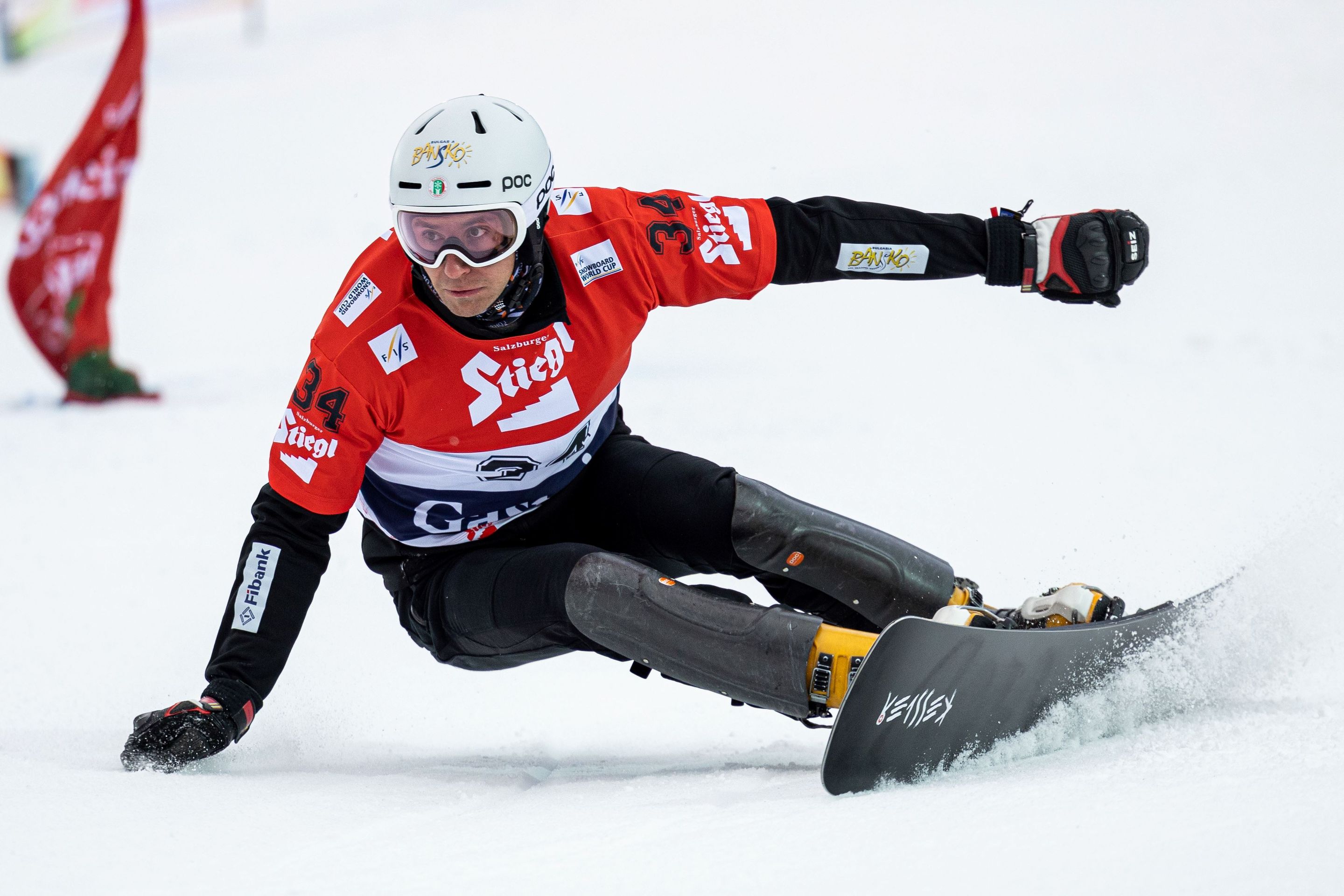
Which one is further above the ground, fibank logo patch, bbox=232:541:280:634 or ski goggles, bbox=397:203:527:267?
ski goggles, bbox=397:203:527:267

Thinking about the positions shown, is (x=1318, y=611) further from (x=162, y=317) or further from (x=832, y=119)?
(x=832, y=119)

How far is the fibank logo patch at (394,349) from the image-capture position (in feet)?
8.39

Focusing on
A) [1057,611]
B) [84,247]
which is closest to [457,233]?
[1057,611]

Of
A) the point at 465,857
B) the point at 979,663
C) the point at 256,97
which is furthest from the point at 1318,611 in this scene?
the point at 256,97

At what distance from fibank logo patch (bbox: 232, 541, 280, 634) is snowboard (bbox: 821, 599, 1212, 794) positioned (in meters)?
1.19

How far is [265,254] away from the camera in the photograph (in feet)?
38.1

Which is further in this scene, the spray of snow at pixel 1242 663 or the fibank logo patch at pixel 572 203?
the fibank logo patch at pixel 572 203

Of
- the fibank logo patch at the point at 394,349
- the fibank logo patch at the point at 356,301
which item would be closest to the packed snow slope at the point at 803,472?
the fibank logo patch at the point at 394,349

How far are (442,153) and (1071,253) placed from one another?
1344 millimetres

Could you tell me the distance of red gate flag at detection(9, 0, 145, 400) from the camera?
7.29 m

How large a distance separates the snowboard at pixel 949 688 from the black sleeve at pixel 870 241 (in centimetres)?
89

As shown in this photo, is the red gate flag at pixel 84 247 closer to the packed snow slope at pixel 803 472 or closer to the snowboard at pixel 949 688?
the packed snow slope at pixel 803 472

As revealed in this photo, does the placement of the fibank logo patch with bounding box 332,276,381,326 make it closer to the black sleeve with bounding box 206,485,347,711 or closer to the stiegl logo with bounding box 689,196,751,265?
the black sleeve with bounding box 206,485,347,711

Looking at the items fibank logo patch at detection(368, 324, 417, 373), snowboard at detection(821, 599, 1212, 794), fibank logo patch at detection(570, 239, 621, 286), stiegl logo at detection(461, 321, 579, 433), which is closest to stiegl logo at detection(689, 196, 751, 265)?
fibank logo patch at detection(570, 239, 621, 286)
